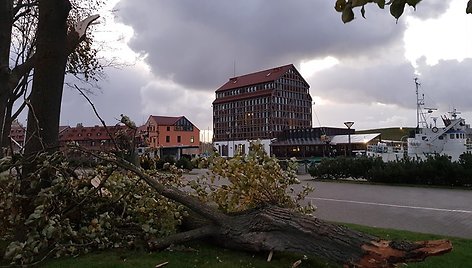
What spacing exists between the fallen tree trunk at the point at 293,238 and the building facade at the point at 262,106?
255 feet

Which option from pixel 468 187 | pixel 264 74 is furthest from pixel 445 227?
pixel 264 74

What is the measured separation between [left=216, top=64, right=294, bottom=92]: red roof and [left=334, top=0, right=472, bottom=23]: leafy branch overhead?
89.4m

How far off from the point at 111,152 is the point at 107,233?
3.68 ft

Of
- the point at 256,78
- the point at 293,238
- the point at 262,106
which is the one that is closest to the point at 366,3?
the point at 293,238

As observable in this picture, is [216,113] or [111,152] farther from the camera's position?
[216,113]

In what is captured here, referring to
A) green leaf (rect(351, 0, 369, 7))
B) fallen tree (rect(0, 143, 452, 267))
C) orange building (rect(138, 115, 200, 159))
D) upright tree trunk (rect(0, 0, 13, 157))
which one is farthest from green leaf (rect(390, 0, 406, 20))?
orange building (rect(138, 115, 200, 159))

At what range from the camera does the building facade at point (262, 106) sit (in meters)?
88.9

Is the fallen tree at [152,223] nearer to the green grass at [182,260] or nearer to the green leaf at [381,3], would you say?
the green grass at [182,260]

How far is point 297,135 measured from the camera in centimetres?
7431

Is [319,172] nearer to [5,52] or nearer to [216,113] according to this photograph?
[5,52]

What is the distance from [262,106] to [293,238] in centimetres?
8624

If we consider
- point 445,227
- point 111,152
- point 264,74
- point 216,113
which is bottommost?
point 445,227

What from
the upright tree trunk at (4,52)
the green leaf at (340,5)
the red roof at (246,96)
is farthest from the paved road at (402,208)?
the red roof at (246,96)

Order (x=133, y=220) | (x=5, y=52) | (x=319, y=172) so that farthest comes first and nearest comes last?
(x=319, y=172) → (x=5, y=52) → (x=133, y=220)
